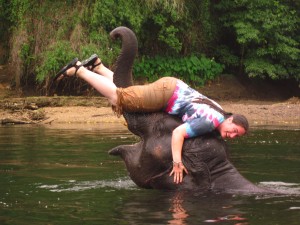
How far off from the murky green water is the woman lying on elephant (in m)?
0.73

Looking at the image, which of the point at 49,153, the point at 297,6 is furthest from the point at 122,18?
the point at 49,153

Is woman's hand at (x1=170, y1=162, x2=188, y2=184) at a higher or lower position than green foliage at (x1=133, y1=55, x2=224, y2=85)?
lower

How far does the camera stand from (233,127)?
988 centimetres

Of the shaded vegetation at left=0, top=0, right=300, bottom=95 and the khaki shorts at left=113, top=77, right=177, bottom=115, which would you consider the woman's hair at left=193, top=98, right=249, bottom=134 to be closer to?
the khaki shorts at left=113, top=77, right=177, bottom=115

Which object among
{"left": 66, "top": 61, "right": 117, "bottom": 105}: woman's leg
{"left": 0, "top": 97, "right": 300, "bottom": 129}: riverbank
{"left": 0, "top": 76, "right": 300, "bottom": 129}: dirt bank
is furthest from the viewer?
{"left": 0, "top": 76, "right": 300, "bottom": 129}: dirt bank

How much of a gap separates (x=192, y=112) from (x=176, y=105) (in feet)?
0.86

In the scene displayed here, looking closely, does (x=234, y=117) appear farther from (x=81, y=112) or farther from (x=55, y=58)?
(x=55, y=58)

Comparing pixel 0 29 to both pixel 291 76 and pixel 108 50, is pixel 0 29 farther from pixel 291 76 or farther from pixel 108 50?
pixel 291 76

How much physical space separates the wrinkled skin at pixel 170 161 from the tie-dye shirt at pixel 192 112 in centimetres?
14

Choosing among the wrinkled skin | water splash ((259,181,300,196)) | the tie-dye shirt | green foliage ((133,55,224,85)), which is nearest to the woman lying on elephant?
the tie-dye shirt

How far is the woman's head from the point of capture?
9891 mm

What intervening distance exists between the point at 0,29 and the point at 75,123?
8.67m

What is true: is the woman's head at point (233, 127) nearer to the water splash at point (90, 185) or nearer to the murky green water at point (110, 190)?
the murky green water at point (110, 190)

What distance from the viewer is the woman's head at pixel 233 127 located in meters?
9.89
